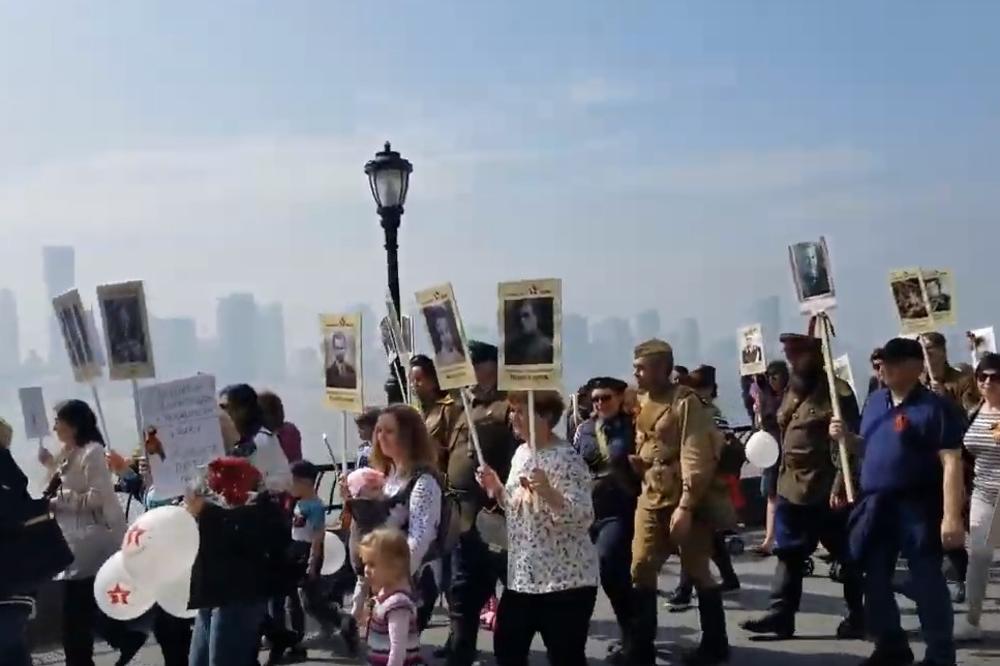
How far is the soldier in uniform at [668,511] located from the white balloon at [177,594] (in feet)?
9.01

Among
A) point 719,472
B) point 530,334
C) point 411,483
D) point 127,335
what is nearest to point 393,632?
point 411,483

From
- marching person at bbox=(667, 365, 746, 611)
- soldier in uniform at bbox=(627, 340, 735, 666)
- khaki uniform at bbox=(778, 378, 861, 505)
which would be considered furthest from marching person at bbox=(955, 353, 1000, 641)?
soldier in uniform at bbox=(627, 340, 735, 666)

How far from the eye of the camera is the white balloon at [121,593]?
5.62 meters

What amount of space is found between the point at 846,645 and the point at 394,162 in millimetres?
6034

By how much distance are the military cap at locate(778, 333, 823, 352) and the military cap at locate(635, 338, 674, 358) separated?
3.48 feet

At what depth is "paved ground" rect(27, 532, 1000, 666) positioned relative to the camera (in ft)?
24.0

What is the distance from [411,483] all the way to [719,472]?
261 cm

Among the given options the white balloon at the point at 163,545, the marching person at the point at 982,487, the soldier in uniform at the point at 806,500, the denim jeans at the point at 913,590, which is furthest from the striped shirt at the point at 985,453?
the white balloon at the point at 163,545

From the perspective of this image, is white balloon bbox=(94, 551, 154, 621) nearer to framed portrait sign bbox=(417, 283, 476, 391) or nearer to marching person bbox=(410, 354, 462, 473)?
framed portrait sign bbox=(417, 283, 476, 391)

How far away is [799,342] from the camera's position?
307 inches

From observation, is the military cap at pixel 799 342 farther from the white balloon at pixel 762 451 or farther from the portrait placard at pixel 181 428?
the portrait placard at pixel 181 428

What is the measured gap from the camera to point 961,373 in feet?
33.0

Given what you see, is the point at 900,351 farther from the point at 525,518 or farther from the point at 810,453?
the point at 525,518

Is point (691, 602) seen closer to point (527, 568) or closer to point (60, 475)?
point (527, 568)
